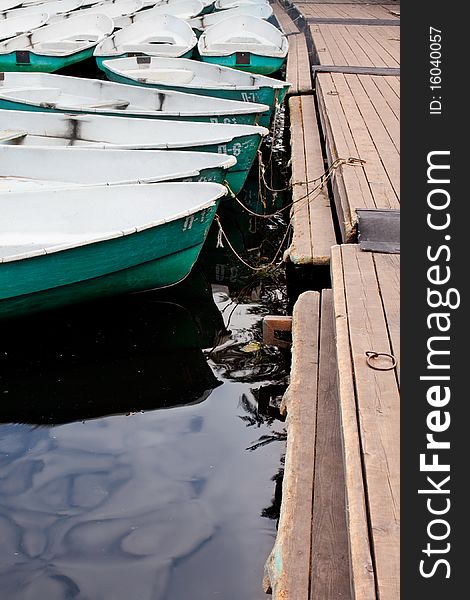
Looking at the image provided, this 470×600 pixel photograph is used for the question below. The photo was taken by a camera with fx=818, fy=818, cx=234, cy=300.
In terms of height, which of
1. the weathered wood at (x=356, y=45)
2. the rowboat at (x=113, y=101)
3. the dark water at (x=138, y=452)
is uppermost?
the weathered wood at (x=356, y=45)

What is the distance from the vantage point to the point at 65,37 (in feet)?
42.2

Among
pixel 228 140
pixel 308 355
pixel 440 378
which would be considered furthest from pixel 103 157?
pixel 440 378

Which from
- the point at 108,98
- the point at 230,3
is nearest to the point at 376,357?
the point at 108,98

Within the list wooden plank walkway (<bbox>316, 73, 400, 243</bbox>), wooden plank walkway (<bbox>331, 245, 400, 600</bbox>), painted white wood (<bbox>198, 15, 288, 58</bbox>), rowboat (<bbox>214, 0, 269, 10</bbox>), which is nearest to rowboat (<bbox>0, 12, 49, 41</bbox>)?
painted white wood (<bbox>198, 15, 288, 58</bbox>)

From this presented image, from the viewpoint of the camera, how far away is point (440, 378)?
8.36 ft

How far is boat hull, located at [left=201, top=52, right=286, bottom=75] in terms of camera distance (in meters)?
10.7

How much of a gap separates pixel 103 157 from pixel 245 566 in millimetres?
3782

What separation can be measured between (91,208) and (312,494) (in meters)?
3.28

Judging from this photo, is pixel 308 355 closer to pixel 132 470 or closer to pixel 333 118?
pixel 132 470

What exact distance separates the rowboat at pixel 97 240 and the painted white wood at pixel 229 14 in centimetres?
828

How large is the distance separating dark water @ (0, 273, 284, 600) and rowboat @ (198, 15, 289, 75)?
5673 millimetres

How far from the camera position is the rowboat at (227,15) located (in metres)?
13.5

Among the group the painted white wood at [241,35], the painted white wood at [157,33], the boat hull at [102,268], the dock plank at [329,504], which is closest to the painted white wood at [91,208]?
the boat hull at [102,268]

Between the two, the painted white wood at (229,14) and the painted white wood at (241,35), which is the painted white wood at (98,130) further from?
the painted white wood at (229,14)
